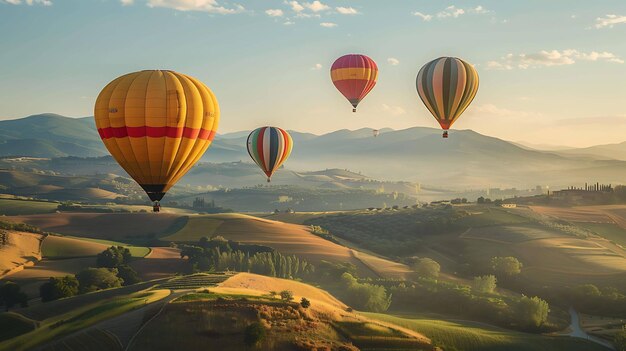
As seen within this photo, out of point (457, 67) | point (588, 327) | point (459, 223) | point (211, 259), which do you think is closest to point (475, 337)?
point (588, 327)

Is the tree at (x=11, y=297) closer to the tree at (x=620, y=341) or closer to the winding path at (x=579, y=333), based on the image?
the winding path at (x=579, y=333)

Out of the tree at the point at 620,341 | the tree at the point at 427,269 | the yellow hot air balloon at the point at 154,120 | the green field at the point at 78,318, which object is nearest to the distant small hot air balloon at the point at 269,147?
the green field at the point at 78,318

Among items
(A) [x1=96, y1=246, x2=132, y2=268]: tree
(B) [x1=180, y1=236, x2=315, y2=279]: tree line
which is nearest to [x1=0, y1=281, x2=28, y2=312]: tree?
(A) [x1=96, y1=246, x2=132, y2=268]: tree

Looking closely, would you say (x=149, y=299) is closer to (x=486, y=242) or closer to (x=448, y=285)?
(x=448, y=285)

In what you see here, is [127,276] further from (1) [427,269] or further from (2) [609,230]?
(2) [609,230]

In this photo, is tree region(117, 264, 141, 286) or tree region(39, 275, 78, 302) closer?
tree region(39, 275, 78, 302)

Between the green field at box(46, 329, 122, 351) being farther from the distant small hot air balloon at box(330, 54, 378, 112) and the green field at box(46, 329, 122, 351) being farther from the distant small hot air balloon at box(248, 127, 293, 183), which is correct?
the distant small hot air balloon at box(330, 54, 378, 112)

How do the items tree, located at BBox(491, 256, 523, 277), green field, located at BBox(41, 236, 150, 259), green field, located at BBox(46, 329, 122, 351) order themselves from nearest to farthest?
green field, located at BBox(46, 329, 122, 351), tree, located at BBox(491, 256, 523, 277), green field, located at BBox(41, 236, 150, 259)
